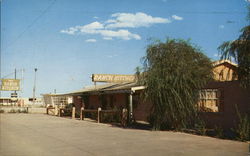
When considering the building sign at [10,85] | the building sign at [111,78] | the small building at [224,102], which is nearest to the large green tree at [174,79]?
the small building at [224,102]

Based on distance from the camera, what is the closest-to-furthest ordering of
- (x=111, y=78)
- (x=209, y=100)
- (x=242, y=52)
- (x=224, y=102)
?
(x=242, y=52), (x=224, y=102), (x=209, y=100), (x=111, y=78)

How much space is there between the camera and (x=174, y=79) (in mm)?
15078

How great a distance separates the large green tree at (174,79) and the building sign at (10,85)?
4953 centimetres

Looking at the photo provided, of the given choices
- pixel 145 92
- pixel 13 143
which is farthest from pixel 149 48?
pixel 13 143

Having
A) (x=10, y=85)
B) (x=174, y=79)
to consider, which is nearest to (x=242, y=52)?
(x=174, y=79)

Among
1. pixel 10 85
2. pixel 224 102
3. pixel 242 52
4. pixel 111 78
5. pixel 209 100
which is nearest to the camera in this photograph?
pixel 242 52

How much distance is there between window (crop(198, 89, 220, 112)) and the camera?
54.6 feet

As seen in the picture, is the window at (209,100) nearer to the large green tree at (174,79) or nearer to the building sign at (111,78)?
the large green tree at (174,79)

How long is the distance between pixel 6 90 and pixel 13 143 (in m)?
52.0

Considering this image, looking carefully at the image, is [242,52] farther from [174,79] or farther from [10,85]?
[10,85]

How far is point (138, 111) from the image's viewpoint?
2452cm

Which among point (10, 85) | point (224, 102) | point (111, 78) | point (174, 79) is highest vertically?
point (10, 85)

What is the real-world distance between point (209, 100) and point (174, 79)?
3.18 m

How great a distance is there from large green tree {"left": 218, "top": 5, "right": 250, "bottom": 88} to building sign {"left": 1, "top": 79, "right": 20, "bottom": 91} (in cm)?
5384
